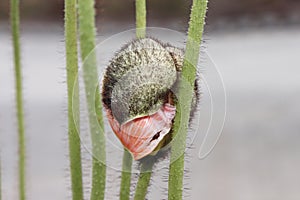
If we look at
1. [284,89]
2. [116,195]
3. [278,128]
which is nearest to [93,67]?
[116,195]

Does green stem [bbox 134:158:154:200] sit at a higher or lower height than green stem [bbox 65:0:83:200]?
lower

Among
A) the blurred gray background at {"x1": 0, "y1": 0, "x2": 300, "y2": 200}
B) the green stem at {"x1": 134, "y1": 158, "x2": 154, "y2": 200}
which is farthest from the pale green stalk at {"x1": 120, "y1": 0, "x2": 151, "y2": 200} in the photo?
the blurred gray background at {"x1": 0, "y1": 0, "x2": 300, "y2": 200}

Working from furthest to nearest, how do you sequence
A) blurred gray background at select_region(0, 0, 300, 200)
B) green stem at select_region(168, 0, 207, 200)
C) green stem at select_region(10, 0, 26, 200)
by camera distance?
blurred gray background at select_region(0, 0, 300, 200), green stem at select_region(10, 0, 26, 200), green stem at select_region(168, 0, 207, 200)

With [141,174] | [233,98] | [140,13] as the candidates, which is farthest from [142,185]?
[233,98]

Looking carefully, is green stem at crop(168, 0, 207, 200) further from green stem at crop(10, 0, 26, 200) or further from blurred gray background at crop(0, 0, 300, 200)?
blurred gray background at crop(0, 0, 300, 200)

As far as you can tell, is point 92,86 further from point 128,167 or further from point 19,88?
point 19,88

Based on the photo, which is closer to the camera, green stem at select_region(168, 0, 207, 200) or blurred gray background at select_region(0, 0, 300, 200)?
green stem at select_region(168, 0, 207, 200)
